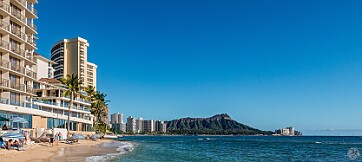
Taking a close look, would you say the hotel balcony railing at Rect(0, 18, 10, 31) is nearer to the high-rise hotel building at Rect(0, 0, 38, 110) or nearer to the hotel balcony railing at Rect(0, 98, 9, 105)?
the high-rise hotel building at Rect(0, 0, 38, 110)

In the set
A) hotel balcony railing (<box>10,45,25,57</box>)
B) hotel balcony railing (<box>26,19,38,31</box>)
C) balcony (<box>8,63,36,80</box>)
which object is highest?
hotel balcony railing (<box>26,19,38,31</box>)

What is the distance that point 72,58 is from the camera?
13162 cm

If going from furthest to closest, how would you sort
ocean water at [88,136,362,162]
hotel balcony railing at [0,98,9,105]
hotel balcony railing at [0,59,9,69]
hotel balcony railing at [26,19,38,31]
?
hotel balcony railing at [26,19,38,31] → hotel balcony railing at [0,59,9,69] → hotel balcony railing at [0,98,9,105] → ocean water at [88,136,362,162]

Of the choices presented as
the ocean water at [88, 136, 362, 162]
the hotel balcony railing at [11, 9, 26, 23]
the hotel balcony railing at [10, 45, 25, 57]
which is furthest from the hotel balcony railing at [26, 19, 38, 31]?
the ocean water at [88, 136, 362, 162]

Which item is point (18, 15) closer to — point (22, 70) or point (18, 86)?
point (22, 70)

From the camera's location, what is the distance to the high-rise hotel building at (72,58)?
427 feet

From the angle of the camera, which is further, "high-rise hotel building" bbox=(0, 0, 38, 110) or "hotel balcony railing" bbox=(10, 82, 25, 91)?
"hotel balcony railing" bbox=(10, 82, 25, 91)

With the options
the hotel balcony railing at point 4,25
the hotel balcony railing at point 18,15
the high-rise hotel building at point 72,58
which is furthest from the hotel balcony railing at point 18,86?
the high-rise hotel building at point 72,58

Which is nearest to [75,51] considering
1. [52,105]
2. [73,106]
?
[73,106]

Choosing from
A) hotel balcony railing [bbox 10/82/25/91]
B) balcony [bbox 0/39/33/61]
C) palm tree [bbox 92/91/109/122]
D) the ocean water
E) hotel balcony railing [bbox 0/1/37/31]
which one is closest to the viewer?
the ocean water

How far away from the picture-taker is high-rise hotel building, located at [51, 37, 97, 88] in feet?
427

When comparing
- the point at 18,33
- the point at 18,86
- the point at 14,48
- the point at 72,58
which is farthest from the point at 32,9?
the point at 72,58

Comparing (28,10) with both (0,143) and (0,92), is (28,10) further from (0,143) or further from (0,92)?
(0,143)

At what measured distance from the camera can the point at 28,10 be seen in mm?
47625
